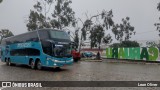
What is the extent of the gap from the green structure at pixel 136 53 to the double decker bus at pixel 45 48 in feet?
43.5

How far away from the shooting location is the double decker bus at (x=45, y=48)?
2183cm

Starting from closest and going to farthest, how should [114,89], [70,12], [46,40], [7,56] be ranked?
[114,89], [46,40], [7,56], [70,12]

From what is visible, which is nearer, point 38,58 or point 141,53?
point 38,58

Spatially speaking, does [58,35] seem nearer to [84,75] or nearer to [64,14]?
[84,75]

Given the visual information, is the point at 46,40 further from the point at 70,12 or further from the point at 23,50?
the point at 70,12

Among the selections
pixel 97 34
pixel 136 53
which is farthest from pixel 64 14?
pixel 136 53

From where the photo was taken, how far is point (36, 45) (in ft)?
77.4

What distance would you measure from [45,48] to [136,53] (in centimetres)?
1658

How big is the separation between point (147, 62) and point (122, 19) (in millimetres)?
57264

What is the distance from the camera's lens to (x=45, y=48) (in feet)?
73.3

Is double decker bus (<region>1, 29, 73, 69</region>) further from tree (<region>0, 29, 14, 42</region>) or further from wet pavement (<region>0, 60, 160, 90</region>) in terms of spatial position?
tree (<region>0, 29, 14, 42</region>)

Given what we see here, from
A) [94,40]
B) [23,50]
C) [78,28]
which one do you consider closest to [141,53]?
[23,50]

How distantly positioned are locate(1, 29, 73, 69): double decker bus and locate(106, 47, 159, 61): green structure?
522 inches

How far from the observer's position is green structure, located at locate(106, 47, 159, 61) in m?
32.2
